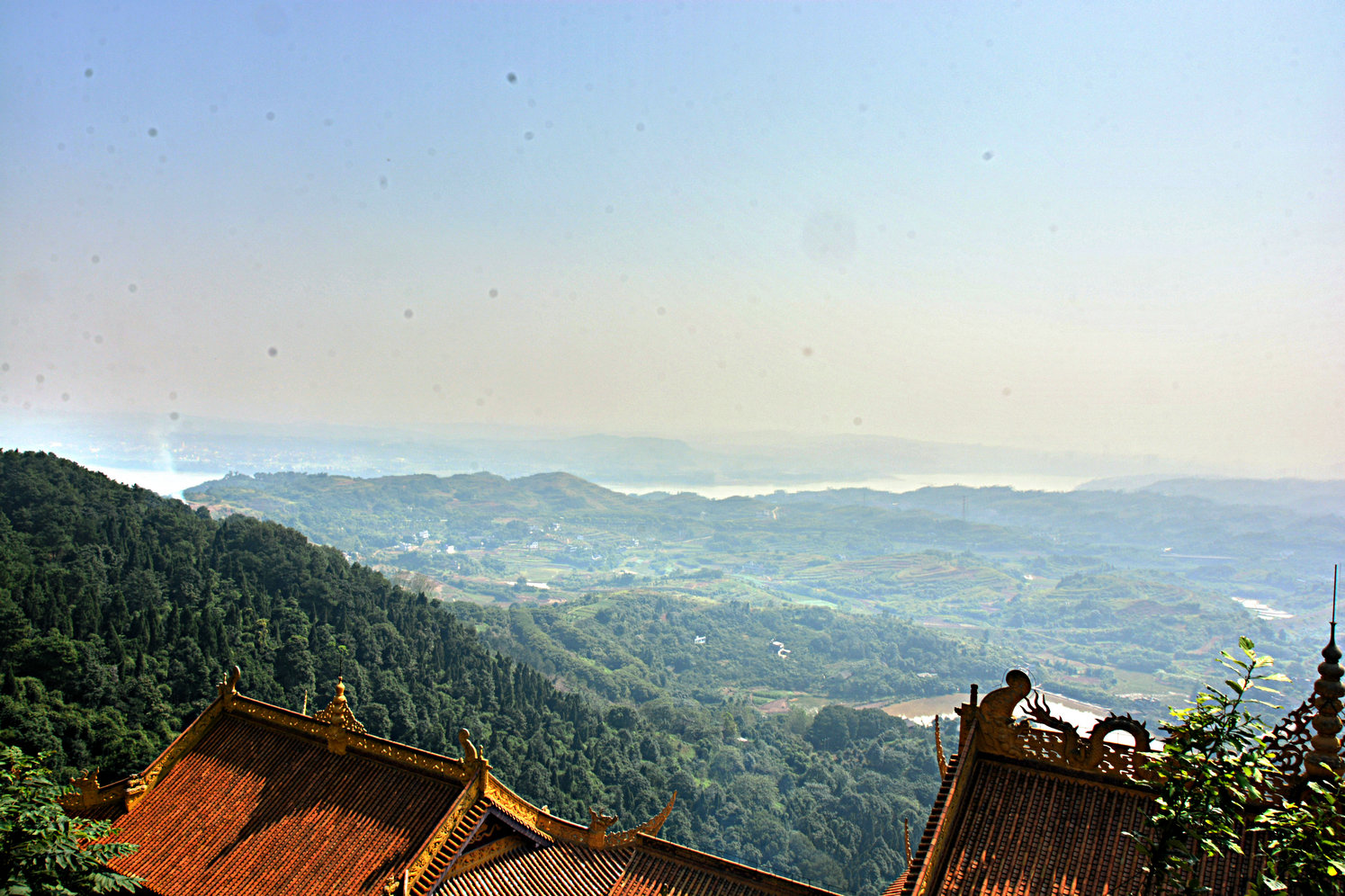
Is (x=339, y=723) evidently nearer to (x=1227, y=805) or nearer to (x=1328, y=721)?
(x=1227, y=805)

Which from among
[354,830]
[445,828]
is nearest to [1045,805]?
[445,828]

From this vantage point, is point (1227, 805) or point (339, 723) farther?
Answer: point (339, 723)

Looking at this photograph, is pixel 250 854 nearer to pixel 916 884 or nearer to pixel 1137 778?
pixel 916 884

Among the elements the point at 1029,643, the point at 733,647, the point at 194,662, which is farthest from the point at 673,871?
the point at 1029,643

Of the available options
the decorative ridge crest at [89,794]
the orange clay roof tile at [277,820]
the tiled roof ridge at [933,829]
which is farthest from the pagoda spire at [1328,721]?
the decorative ridge crest at [89,794]

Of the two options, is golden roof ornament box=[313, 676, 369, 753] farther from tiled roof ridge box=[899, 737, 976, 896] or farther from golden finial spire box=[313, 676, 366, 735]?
tiled roof ridge box=[899, 737, 976, 896]

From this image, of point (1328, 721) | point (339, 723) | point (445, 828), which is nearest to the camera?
point (1328, 721)
